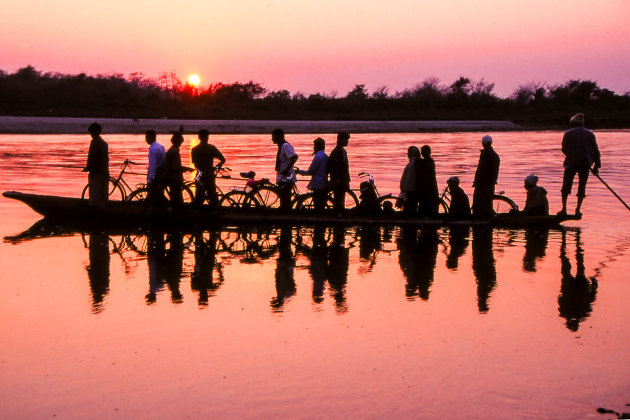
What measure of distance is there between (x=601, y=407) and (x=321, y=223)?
927cm

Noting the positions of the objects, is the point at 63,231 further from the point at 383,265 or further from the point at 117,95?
the point at 117,95

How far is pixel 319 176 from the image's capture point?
15188mm

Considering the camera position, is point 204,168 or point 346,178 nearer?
point 346,178

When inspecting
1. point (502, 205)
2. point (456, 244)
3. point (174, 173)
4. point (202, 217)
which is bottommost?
point (456, 244)

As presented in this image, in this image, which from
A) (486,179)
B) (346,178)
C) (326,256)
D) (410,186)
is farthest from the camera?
(346,178)

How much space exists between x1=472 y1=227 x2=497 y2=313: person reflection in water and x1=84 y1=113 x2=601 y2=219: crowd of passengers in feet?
2.85

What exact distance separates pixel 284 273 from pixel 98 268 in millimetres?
2281

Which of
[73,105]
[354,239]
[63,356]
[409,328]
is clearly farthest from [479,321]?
[73,105]

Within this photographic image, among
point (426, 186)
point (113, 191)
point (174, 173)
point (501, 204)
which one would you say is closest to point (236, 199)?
point (174, 173)

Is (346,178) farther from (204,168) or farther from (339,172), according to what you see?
(204,168)

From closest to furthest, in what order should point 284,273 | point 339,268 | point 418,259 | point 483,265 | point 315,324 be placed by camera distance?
point 315,324, point 284,273, point 339,268, point 483,265, point 418,259

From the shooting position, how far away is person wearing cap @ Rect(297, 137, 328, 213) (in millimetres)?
15047

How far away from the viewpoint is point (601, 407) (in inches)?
227

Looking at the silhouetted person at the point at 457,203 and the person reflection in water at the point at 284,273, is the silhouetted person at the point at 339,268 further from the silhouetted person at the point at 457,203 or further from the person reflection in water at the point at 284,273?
the silhouetted person at the point at 457,203
